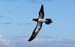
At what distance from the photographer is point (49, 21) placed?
71.0 feet

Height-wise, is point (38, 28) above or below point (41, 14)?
below

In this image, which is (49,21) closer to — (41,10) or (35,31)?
(41,10)

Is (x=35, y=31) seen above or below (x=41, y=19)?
below

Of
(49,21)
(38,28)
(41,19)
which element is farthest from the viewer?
(38,28)

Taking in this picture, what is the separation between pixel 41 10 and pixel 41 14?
24.0 inches

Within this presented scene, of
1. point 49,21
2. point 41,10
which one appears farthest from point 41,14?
point 49,21

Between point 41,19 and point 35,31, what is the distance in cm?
403

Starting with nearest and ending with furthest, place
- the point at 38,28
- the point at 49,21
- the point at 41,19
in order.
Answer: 1. the point at 49,21
2. the point at 41,19
3. the point at 38,28

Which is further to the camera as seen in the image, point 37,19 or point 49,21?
point 37,19

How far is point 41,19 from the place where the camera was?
2322 centimetres

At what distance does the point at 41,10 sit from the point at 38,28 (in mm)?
3616

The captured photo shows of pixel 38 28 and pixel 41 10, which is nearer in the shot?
pixel 41 10

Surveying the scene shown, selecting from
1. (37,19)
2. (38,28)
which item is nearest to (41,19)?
(37,19)

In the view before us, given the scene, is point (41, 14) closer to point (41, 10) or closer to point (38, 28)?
point (41, 10)
